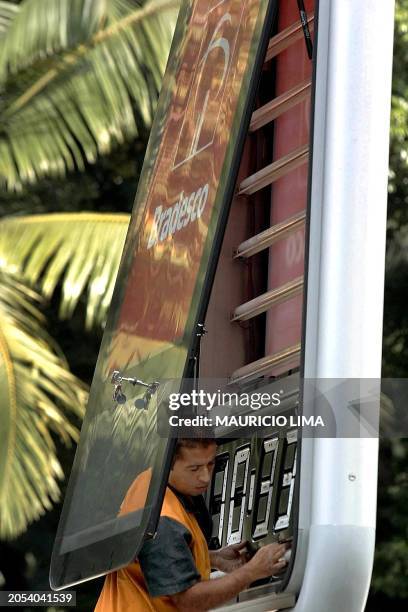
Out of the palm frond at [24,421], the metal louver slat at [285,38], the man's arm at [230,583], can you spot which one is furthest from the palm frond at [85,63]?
the man's arm at [230,583]

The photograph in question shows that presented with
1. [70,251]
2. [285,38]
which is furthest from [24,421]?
[285,38]

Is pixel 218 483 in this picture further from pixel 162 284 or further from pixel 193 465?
pixel 162 284

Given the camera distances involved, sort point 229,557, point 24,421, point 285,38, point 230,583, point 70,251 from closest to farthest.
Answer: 1. point 230,583
2. point 229,557
3. point 285,38
4. point 24,421
5. point 70,251

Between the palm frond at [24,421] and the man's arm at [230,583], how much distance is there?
4.98m

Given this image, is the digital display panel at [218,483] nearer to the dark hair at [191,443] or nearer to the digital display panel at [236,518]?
the digital display panel at [236,518]

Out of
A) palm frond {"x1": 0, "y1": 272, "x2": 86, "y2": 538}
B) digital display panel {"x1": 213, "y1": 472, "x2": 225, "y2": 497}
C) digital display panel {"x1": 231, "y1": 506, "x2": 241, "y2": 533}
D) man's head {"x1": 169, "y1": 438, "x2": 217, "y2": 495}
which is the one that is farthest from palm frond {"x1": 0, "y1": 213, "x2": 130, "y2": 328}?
man's head {"x1": 169, "y1": 438, "x2": 217, "y2": 495}

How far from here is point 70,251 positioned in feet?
28.2

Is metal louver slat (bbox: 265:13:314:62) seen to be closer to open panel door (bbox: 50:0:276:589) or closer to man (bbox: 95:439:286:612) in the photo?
open panel door (bbox: 50:0:276:589)

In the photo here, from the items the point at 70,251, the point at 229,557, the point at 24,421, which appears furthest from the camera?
the point at 70,251

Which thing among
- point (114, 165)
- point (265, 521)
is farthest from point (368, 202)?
point (114, 165)

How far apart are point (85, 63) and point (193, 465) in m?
6.37

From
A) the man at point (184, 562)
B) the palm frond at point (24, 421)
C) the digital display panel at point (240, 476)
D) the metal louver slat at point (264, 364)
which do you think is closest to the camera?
the man at point (184, 562)

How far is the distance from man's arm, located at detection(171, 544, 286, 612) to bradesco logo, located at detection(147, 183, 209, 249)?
2.24 ft

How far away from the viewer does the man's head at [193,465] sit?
9.90 ft
